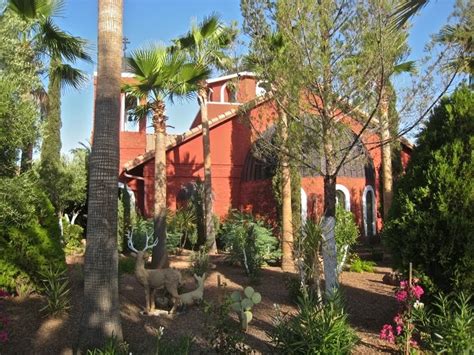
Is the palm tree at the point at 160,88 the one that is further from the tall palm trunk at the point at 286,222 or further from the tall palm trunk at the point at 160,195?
the tall palm trunk at the point at 286,222

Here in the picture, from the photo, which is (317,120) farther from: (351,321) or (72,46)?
(72,46)

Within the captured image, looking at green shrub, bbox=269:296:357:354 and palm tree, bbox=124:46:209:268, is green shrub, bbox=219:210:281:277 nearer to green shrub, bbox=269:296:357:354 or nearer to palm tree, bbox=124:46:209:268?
palm tree, bbox=124:46:209:268

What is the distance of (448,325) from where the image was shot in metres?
5.62

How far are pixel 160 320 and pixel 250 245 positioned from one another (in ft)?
16.1

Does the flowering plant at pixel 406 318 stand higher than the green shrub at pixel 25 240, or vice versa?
the green shrub at pixel 25 240

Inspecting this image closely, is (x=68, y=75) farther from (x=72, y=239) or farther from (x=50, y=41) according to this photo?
(x=72, y=239)

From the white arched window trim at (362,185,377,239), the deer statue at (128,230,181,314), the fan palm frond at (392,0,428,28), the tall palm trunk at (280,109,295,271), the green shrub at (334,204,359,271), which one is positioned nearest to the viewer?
the fan palm frond at (392,0,428,28)

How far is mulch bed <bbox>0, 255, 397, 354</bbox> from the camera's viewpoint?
696 cm

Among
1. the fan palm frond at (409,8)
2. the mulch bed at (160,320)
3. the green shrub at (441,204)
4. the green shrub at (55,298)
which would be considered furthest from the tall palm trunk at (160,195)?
the fan palm frond at (409,8)

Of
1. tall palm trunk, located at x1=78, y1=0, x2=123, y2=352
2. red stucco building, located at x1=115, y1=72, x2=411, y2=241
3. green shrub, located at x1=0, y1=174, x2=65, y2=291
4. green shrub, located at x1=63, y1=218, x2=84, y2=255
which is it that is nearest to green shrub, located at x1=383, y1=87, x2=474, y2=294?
tall palm trunk, located at x1=78, y1=0, x2=123, y2=352

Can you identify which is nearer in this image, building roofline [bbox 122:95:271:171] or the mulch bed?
the mulch bed

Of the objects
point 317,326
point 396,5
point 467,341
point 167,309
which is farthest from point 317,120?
point 167,309

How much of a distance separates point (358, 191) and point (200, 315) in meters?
12.8

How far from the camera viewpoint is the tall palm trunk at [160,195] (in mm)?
12422
